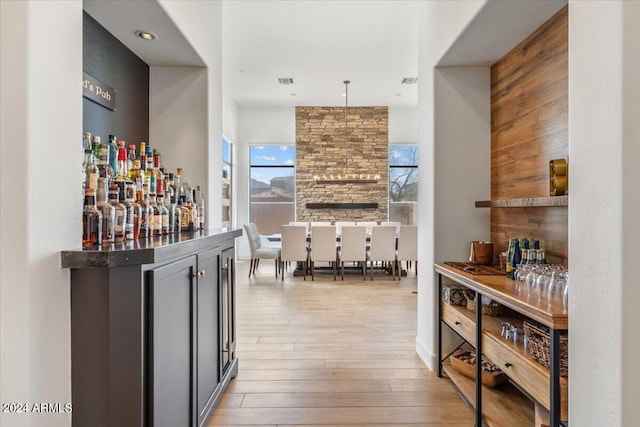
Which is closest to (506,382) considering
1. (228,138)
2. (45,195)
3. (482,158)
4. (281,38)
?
(482,158)

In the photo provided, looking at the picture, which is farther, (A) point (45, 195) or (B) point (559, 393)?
(B) point (559, 393)

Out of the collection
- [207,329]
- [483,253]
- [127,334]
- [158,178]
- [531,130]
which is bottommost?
[207,329]

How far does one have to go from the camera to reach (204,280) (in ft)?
6.32

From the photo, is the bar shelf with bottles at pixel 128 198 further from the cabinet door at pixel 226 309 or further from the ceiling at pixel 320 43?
the ceiling at pixel 320 43

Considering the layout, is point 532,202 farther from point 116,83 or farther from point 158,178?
point 116,83

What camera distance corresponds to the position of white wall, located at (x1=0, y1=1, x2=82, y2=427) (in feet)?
3.40

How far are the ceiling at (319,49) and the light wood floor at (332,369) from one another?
11.3 ft

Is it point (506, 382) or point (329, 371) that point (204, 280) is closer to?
point (329, 371)

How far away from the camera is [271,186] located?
9008 millimetres

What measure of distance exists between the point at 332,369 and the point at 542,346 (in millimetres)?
1562

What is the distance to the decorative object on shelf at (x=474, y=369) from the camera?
2262 mm

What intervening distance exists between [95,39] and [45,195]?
1353 mm

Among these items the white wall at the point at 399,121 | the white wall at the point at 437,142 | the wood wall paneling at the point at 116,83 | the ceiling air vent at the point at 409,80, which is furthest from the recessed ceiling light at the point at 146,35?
the white wall at the point at 399,121

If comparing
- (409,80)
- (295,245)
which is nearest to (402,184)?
(409,80)
